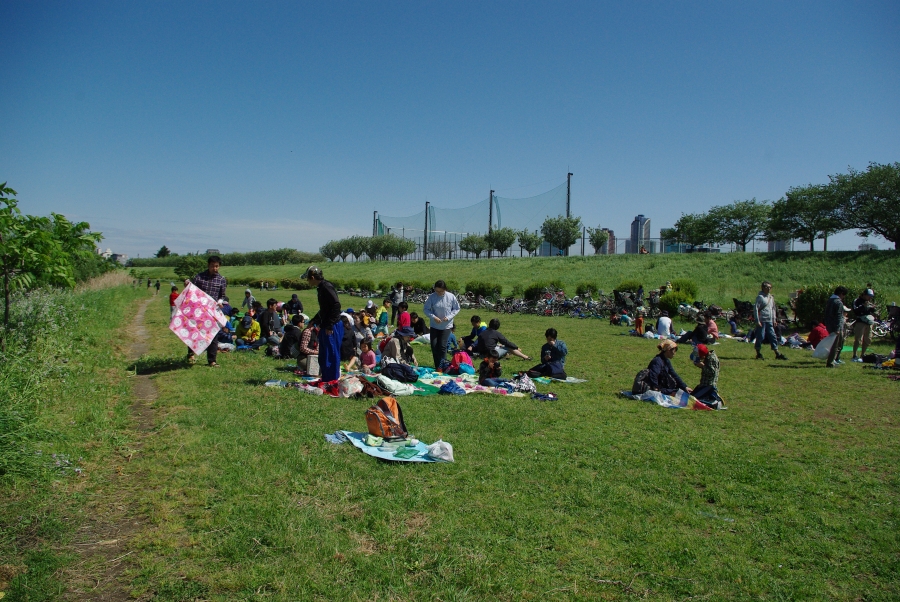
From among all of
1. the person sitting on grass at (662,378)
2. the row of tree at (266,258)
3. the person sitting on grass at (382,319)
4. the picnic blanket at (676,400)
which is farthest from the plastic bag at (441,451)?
the row of tree at (266,258)

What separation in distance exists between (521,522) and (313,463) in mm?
1980

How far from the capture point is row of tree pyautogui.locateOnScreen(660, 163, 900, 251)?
1268 inches

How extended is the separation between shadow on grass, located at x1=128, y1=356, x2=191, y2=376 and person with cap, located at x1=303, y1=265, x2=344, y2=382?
312cm

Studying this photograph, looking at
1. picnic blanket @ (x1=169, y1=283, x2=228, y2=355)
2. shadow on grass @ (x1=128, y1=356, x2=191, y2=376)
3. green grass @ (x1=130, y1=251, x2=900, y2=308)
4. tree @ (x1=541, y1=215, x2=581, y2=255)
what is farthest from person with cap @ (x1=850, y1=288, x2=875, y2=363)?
tree @ (x1=541, y1=215, x2=581, y2=255)

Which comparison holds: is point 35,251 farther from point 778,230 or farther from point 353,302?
point 778,230

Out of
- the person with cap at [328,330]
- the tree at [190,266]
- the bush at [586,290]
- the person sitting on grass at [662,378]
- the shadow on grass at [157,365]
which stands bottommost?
the shadow on grass at [157,365]

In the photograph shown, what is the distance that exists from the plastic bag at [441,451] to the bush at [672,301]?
54.8 feet

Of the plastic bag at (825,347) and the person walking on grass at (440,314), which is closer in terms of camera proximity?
the person walking on grass at (440,314)

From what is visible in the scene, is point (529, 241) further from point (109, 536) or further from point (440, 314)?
point (109, 536)

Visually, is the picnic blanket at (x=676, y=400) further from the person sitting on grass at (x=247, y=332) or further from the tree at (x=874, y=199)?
the tree at (x=874, y=199)

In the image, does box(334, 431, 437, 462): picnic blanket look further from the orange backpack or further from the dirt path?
the dirt path

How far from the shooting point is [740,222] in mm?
43500

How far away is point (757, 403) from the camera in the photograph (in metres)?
7.82

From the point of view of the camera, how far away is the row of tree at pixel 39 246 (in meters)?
6.57
